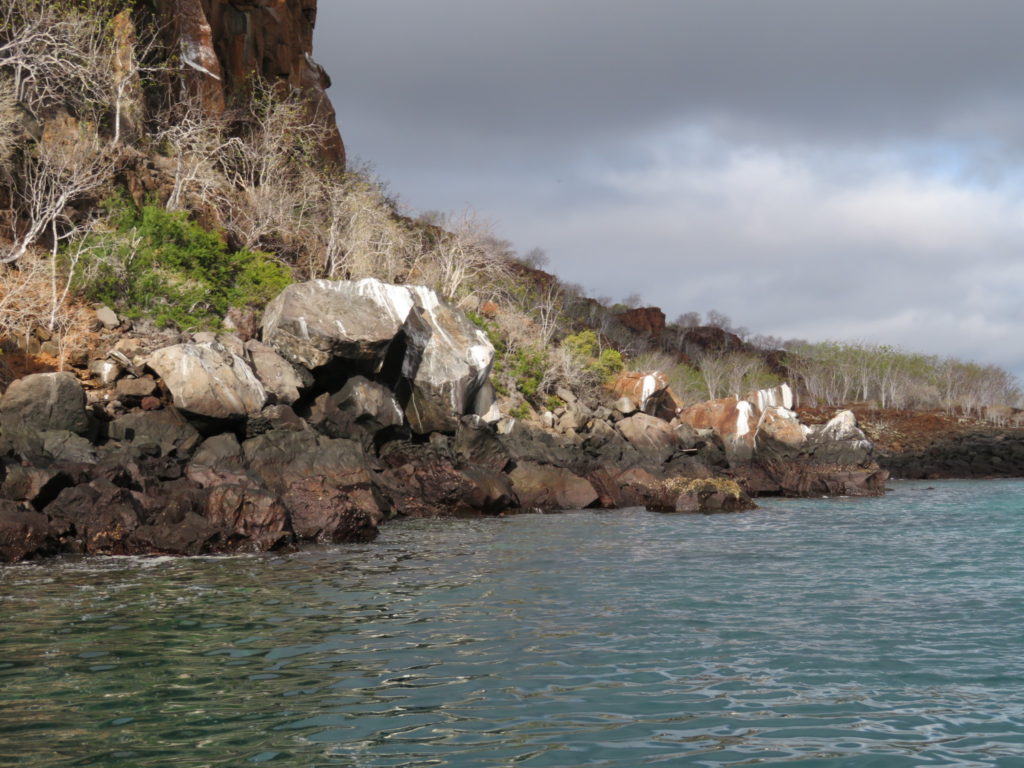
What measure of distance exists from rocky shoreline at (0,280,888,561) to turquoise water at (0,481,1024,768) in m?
Answer: 1.47

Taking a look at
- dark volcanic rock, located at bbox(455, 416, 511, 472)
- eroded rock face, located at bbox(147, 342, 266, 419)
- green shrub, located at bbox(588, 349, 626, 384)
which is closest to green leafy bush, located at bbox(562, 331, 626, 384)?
green shrub, located at bbox(588, 349, 626, 384)

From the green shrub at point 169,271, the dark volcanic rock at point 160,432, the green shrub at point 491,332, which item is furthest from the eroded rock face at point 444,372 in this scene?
the dark volcanic rock at point 160,432

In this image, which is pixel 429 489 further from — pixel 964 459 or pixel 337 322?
pixel 964 459

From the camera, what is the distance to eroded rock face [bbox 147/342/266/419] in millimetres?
21516

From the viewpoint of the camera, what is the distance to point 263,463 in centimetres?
2012

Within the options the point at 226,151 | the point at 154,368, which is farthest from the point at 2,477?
the point at 226,151

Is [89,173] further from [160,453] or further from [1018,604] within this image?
[1018,604]

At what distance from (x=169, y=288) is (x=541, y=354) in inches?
803

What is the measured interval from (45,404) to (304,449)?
567cm

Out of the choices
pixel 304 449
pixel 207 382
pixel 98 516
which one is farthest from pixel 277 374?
pixel 98 516

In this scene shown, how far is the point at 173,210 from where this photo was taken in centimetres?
3203

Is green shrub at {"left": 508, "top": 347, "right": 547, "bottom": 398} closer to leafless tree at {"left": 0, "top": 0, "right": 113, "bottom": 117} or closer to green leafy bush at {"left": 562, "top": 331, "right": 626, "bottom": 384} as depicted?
green leafy bush at {"left": 562, "top": 331, "right": 626, "bottom": 384}

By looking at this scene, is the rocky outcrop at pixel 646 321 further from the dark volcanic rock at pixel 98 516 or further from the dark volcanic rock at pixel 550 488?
the dark volcanic rock at pixel 98 516

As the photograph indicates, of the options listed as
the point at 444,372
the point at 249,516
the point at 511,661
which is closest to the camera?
A: the point at 511,661
